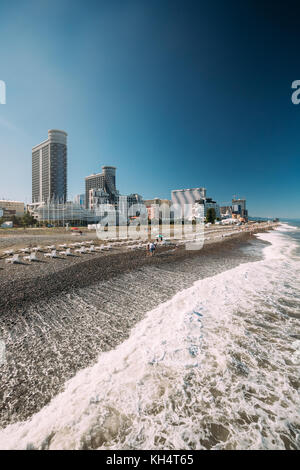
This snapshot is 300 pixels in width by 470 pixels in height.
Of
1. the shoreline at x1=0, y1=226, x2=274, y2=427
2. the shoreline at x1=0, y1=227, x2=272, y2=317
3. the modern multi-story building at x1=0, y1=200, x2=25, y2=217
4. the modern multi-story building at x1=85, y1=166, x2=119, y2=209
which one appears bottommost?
the shoreline at x1=0, y1=226, x2=274, y2=427

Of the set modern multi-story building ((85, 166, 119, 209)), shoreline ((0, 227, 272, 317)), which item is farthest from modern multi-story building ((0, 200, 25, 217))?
shoreline ((0, 227, 272, 317))

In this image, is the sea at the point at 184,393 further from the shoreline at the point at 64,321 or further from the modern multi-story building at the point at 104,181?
the modern multi-story building at the point at 104,181

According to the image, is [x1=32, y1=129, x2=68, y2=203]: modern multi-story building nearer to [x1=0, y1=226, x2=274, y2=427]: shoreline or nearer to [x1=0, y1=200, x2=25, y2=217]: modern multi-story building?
[x1=0, y1=200, x2=25, y2=217]: modern multi-story building

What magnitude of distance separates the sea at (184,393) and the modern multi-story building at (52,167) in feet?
548

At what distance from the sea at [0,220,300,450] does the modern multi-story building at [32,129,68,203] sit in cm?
16705

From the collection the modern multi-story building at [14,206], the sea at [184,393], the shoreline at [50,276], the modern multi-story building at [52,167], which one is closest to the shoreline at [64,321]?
the shoreline at [50,276]

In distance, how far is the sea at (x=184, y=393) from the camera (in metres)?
2.98

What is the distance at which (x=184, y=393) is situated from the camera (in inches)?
146

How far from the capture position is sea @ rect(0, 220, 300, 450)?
117 inches

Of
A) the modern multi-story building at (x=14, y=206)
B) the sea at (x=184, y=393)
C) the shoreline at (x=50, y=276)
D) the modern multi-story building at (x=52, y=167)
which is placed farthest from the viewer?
the modern multi-story building at (x=52, y=167)

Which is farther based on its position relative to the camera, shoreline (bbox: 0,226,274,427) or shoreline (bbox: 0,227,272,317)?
shoreline (bbox: 0,227,272,317)

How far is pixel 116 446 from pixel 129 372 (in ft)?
4.60

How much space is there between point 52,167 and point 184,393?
18361 centimetres
